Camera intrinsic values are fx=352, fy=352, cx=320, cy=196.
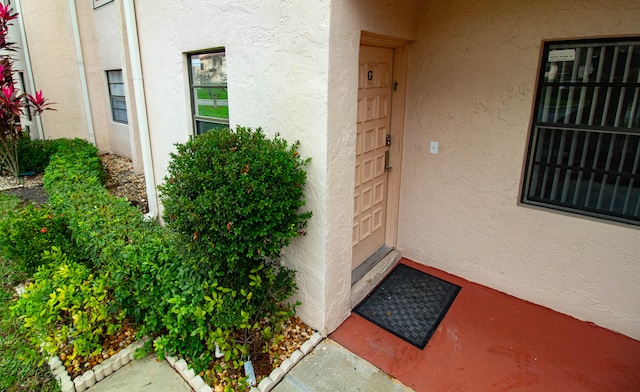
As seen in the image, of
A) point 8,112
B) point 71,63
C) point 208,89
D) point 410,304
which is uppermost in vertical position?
point 71,63

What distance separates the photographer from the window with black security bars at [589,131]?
3.04m

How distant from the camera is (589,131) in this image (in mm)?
3234

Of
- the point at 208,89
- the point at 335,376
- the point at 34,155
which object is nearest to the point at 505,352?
the point at 335,376

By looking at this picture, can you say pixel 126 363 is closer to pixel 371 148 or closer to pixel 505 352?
pixel 371 148

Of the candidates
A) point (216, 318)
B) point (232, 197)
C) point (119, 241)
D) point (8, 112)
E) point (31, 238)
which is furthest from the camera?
point (8, 112)

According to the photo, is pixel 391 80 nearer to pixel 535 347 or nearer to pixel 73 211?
pixel 535 347

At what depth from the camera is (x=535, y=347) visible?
3184 millimetres

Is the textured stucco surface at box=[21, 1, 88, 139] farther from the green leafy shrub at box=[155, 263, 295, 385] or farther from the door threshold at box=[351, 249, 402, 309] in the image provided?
the door threshold at box=[351, 249, 402, 309]

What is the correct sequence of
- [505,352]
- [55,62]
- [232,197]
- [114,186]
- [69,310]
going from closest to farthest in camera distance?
[232,197] < [69,310] < [505,352] < [114,186] < [55,62]

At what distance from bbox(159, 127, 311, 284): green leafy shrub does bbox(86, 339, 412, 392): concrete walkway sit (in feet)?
3.17

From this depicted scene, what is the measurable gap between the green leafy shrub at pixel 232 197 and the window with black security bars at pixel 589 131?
2.42 metres

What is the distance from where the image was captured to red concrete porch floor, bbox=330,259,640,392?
2844 millimetres

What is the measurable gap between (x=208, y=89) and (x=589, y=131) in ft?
13.0

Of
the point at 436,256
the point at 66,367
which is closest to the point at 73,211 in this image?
the point at 66,367
